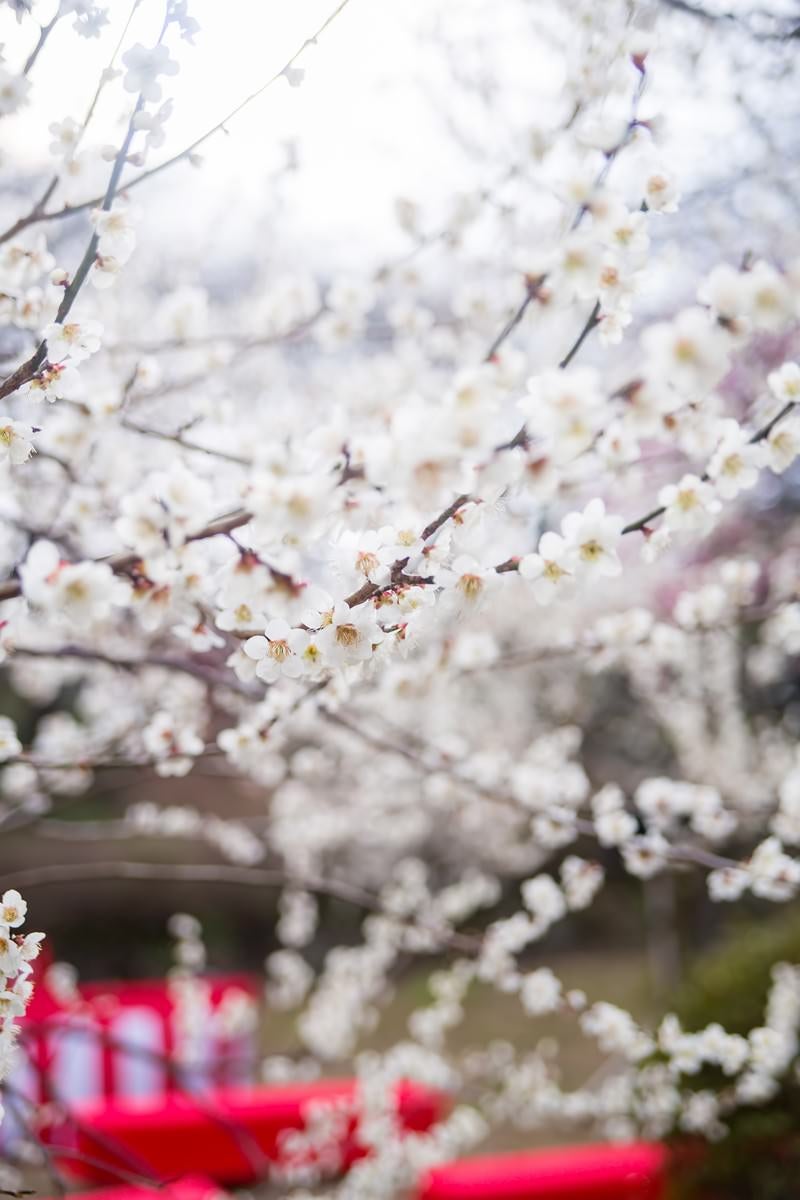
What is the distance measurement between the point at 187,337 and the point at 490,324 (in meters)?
0.77

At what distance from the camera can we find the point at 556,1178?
3.41 m

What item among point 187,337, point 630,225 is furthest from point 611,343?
point 187,337

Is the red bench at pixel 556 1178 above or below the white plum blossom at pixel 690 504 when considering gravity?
below

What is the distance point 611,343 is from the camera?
1135mm

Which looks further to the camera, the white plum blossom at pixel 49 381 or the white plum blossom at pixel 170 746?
the white plum blossom at pixel 170 746

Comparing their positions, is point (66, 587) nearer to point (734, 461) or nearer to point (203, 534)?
point (203, 534)

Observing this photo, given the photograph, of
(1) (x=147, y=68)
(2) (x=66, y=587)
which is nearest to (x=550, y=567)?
(2) (x=66, y=587)

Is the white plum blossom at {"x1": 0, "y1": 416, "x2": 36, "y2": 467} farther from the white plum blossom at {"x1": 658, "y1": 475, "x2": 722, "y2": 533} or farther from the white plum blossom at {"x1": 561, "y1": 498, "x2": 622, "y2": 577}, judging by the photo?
the white plum blossom at {"x1": 658, "y1": 475, "x2": 722, "y2": 533}

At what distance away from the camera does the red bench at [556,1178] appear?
130 inches

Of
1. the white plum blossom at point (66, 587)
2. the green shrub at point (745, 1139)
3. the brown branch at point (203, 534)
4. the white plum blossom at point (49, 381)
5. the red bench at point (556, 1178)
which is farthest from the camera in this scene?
the red bench at point (556, 1178)

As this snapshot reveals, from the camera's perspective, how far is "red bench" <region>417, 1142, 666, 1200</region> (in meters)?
3.30

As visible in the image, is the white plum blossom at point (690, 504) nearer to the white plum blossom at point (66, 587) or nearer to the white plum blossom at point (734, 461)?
the white plum blossom at point (734, 461)

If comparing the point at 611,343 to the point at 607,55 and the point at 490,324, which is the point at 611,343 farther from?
the point at 490,324

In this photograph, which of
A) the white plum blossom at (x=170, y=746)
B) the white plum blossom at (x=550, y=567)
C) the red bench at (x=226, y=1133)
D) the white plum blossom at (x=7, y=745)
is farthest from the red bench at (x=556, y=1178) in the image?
the white plum blossom at (x=550, y=567)
